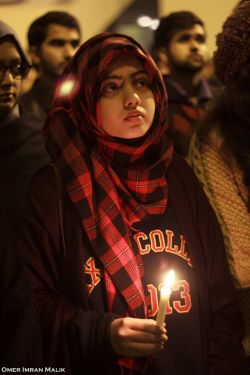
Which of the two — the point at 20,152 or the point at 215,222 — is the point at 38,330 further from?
the point at 20,152

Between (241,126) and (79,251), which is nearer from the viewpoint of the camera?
(79,251)

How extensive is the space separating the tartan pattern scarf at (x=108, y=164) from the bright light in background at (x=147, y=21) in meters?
3.11

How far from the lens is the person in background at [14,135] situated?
2205 millimetres

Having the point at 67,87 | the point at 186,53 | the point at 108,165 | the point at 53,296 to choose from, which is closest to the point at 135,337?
the point at 53,296

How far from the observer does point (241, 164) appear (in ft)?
6.62

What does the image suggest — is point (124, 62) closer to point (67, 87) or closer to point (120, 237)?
point (67, 87)

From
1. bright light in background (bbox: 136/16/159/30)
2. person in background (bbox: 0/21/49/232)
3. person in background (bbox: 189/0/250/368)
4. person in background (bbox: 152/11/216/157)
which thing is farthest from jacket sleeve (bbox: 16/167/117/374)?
bright light in background (bbox: 136/16/159/30)

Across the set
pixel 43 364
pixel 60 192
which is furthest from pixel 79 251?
pixel 43 364

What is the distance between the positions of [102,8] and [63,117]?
10.8 ft

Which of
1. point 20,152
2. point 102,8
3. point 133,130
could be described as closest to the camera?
point 133,130

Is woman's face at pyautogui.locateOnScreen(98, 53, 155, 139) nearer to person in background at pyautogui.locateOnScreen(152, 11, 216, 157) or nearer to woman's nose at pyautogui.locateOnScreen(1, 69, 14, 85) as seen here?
woman's nose at pyautogui.locateOnScreen(1, 69, 14, 85)

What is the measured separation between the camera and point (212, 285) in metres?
1.78

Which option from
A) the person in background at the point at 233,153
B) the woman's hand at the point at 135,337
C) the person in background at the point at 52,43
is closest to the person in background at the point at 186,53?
the person in background at the point at 52,43

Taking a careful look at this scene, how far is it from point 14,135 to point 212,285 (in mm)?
1103
